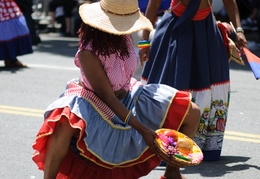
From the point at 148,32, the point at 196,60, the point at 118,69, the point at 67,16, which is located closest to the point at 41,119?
the point at 148,32

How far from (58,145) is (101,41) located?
701 mm

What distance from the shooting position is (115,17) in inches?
151

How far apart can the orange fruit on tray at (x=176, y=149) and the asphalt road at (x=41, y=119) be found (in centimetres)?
90

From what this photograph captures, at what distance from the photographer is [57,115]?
12.4ft

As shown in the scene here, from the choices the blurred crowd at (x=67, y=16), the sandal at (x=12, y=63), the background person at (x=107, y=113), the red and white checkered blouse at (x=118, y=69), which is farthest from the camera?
the blurred crowd at (x=67, y=16)

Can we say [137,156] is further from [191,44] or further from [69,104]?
[191,44]

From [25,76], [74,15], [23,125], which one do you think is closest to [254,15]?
[74,15]

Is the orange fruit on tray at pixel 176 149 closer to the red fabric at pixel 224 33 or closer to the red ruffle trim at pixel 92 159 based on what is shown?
the red ruffle trim at pixel 92 159

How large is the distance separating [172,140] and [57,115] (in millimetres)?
724

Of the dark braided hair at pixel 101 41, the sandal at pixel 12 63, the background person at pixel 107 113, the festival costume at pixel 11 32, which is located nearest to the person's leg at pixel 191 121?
the background person at pixel 107 113

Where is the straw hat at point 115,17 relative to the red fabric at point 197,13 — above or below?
above

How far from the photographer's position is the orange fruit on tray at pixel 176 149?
3656 mm

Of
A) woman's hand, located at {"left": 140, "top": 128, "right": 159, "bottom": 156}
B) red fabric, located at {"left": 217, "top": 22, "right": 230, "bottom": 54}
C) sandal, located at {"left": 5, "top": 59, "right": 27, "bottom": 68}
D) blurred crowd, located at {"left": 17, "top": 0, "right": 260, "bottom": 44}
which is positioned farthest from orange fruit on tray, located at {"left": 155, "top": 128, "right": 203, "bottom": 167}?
blurred crowd, located at {"left": 17, "top": 0, "right": 260, "bottom": 44}

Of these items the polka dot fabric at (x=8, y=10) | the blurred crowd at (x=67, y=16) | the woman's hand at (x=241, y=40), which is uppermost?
the woman's hand at (x=241, y=40)
